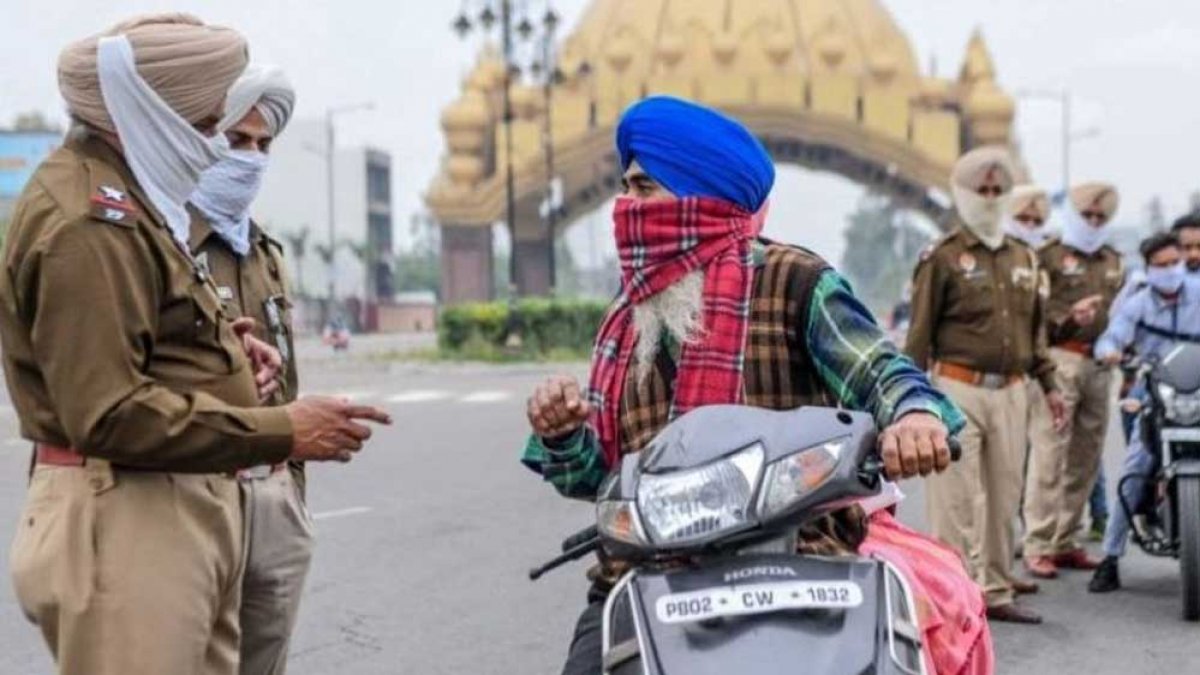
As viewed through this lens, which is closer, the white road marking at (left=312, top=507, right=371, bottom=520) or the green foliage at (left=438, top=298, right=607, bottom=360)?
the white road marking at (left=312, top=507, right=371, bottom=520)

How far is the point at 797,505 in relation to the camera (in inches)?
113

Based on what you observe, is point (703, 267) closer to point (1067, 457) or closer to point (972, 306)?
point (972, 306)

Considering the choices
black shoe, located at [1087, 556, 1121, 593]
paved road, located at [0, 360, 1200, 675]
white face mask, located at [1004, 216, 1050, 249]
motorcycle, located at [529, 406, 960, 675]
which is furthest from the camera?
white face mask, located at [1004, 216, 1050, 249]

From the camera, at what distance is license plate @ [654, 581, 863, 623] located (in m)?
2.81

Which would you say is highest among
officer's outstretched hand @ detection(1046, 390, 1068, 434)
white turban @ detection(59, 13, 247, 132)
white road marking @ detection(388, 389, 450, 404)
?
white turban @ detection(59, 13, 247, 132)

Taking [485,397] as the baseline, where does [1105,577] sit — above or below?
above

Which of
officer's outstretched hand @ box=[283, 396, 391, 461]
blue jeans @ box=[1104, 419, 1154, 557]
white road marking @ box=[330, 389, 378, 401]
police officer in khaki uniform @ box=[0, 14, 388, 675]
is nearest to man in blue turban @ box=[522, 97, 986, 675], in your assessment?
officer's outstretched hand @ box=[283, 396, 391, 461]

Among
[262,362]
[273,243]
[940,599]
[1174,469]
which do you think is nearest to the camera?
[940,599]

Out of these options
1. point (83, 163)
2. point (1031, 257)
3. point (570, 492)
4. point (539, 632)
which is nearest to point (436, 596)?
point (539, 632)

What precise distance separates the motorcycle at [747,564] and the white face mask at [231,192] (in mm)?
1597

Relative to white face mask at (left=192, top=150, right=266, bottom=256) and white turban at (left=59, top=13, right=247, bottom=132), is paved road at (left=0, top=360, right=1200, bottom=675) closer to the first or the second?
white face mask at (left=192, top=150, right=266, bottom=256)

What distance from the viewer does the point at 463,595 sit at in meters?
8.30

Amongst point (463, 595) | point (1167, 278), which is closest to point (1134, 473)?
point (1167, 278)

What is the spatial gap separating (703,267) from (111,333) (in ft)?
3.70
